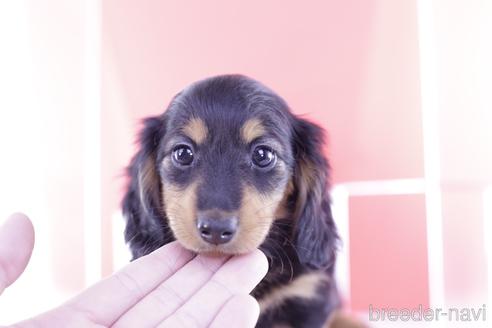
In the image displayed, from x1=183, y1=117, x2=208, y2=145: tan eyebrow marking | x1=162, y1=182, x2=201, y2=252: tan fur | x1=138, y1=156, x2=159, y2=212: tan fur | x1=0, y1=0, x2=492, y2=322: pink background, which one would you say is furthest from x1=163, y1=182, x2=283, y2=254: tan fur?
x1=0, y1=0, x2=492, y2=322: pink background

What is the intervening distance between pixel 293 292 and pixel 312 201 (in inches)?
10.5

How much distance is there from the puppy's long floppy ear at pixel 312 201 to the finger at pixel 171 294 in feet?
1.09

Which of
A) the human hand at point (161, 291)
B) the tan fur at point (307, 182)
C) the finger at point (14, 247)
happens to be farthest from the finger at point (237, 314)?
the tan fur at point (307, 182)

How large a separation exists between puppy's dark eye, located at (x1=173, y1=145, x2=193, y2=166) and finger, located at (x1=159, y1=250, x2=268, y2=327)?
287 mm

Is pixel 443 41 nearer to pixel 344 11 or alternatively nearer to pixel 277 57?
pixel 344 11

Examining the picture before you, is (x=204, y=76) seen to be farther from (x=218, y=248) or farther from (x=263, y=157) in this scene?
(x=218, y=248)

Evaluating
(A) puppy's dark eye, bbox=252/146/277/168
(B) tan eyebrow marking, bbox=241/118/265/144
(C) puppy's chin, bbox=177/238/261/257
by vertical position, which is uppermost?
(B) tan eyebrow marking, bbox=241/118/265/144

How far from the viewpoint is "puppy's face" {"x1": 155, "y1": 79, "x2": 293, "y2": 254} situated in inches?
43.4

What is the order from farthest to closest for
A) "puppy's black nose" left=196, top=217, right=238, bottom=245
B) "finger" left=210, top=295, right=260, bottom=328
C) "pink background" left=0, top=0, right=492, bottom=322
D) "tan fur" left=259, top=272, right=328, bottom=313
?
"pink background" left=0, top=0, right=492, bottom=322 → "tan fur" left=259, top=272, right=328, bottom=313 → "puppy's black nose" left=196, top=217, right=238, bottom=245 → "finger" left=210, top=295, right=260, bottom=328

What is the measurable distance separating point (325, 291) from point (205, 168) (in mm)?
604

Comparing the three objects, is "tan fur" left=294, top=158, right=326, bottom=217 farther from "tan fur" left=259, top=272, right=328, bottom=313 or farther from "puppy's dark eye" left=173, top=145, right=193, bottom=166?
"puppy's dark eye" left=173, top=145, right=193, bottom=166

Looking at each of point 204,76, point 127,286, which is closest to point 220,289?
point 127,286

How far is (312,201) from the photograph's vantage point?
4.80 ft

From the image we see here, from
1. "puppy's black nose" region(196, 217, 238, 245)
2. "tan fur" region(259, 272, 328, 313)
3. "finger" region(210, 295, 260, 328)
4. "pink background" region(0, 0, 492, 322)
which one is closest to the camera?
"finger" region(210, 295, 260, 328)
